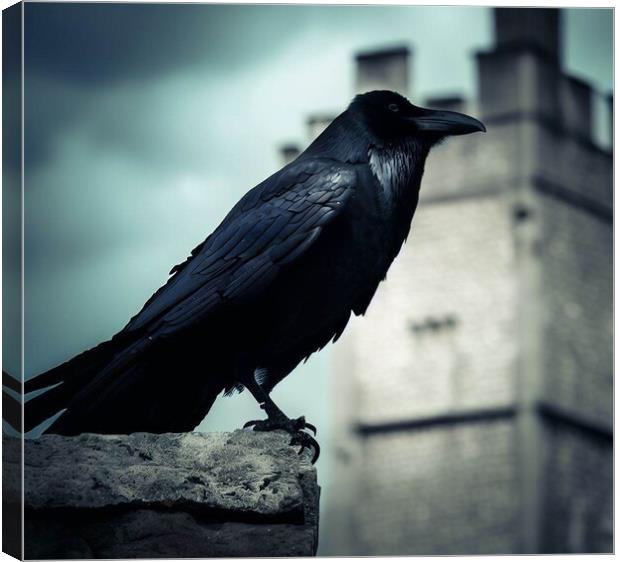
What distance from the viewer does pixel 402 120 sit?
33.7 ft

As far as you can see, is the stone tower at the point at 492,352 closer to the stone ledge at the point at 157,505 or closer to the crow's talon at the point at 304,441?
the crow's talon at the point at 304,441

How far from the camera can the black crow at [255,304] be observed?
9477mm

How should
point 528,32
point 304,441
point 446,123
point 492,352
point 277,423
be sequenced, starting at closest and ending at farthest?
1. point 304,441
2. point 277,423
3. point 446,123
4. point 528,32
5. point 492,352

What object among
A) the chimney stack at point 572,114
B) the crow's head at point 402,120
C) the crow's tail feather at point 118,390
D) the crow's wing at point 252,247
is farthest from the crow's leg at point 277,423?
the chimney stack at point 572,114

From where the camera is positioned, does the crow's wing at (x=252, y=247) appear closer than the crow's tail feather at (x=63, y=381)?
No

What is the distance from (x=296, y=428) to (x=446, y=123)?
1.83 meters

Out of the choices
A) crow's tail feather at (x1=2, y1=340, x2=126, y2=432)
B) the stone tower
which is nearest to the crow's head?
crow's tail feather at (x1=2, y1=340, x2=126, y2=432)

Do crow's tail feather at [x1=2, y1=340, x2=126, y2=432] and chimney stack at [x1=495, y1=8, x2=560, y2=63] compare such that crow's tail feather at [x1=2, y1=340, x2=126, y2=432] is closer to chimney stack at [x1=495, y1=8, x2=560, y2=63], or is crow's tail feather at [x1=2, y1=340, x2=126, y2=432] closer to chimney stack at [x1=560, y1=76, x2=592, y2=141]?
chimney stack at [x1=495, y1=8, x2=560, y2=63]

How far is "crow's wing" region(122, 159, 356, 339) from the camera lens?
31.3ft

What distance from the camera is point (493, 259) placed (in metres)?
60.7

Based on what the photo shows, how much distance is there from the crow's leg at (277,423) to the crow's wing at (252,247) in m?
0.45

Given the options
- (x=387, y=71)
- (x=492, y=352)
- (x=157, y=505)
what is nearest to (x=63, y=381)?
(x=157, y=505)

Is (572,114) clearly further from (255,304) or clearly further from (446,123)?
(255,304)

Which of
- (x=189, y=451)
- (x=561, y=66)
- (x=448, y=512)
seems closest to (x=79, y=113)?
(x=189, y=451)
